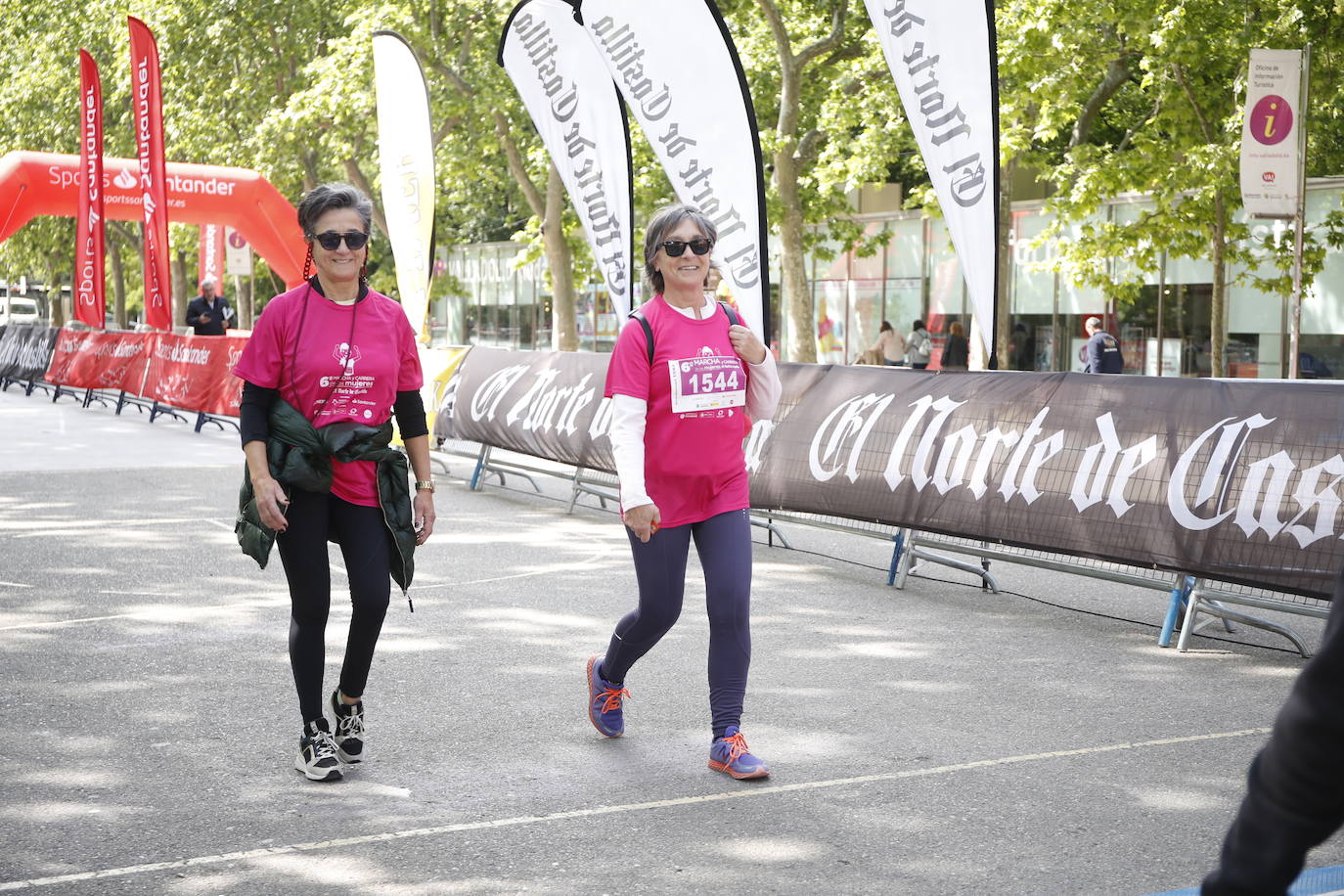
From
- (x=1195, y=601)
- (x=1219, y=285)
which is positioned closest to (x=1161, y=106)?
(x=1219, y=285)

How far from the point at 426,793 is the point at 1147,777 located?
7.93 feet

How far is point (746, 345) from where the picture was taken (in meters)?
5.02

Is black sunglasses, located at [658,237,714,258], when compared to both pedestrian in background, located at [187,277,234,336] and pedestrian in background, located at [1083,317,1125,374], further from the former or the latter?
pedestrian in background, located at [1083,317,1125,374]

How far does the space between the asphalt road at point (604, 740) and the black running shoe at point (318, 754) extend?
2.8 inches

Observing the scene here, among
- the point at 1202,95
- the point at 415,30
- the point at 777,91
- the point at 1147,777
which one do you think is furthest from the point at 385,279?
the point at 1147,777

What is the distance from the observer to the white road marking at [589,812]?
397cm

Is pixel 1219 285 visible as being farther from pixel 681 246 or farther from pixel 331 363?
pixel 331 363

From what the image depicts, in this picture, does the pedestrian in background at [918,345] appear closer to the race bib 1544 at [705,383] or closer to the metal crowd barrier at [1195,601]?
the metal crowd barrier at [1195,601]

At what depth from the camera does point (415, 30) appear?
29156mm

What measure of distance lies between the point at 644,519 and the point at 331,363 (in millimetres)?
1123

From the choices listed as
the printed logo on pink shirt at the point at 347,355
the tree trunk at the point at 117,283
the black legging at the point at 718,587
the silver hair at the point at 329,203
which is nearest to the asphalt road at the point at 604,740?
the black legging at the point at 718,587

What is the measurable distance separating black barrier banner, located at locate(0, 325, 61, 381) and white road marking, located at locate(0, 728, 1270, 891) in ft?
80.6

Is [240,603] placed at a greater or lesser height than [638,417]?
lesser

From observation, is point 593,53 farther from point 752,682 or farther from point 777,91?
point 777,91
